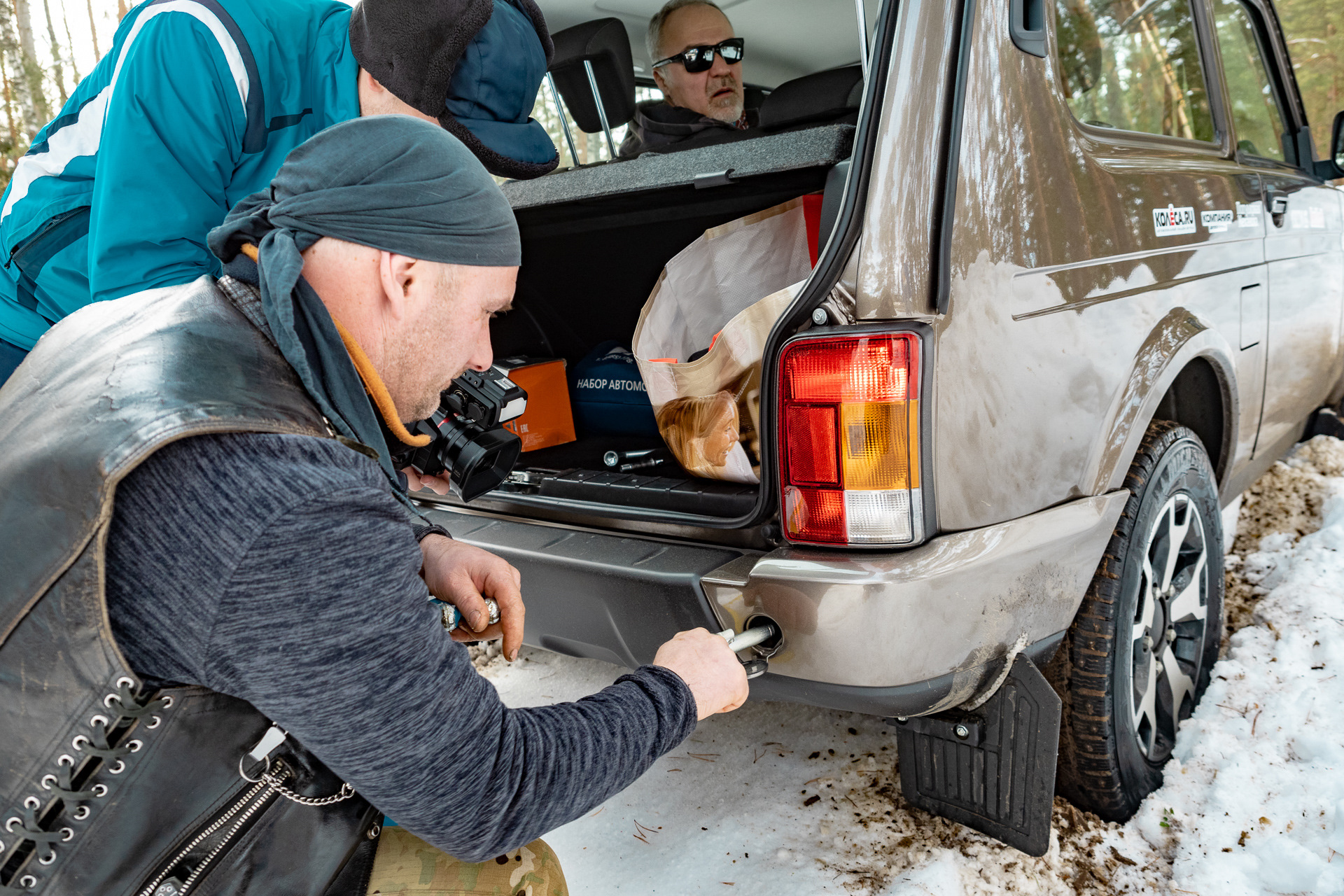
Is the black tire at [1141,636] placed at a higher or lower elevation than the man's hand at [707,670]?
lower

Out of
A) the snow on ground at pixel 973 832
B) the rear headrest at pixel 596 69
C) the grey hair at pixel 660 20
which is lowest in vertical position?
the snow on ground at pixel 973 832

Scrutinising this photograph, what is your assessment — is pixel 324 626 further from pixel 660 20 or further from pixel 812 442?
pixel 660 20

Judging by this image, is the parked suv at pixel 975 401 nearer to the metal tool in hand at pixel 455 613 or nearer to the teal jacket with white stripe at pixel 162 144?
the metal tool in hand at pixel 455 613

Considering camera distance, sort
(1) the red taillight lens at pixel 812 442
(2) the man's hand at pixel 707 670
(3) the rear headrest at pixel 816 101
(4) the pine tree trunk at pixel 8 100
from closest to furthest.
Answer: (2) the man's hand at pixel 707 670 < (1) the red taillight lens at pixel 812 442 < (3) the rear headrest at pixel 816 101 < (4) the pine tree trunk at pixel 8 100

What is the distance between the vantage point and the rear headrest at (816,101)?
6.92 feet

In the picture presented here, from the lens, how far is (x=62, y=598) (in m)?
0.89

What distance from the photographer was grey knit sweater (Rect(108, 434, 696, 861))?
0.88 metres

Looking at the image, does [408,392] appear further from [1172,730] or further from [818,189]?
[1172,730]

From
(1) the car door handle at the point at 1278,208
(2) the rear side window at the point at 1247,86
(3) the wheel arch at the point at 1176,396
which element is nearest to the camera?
(3) the wheel arch at the point at 1176,396

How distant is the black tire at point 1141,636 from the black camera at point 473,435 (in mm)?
1202

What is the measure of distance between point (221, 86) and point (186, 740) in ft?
3.95

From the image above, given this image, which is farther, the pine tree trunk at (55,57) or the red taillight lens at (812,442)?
the pine tree trunk at (55,57)

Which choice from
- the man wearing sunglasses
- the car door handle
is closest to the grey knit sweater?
the man wearing sunglasses

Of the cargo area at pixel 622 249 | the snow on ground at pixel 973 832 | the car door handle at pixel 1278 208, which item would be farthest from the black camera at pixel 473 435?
the car door handle at pixel 1278 208
